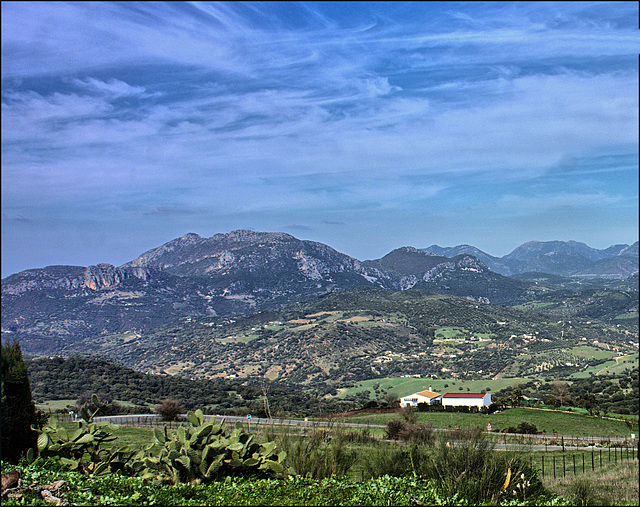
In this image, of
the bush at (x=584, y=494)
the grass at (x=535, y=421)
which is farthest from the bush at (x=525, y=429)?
the bush at (x=584, y=494)

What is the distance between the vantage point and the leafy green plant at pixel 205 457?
6547mm

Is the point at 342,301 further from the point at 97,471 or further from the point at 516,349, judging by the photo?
the point at 97,471

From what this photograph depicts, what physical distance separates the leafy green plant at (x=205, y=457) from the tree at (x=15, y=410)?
2.23 m

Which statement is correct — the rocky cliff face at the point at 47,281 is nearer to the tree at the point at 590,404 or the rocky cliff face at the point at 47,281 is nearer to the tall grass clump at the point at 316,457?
→ the tree at the point at 590,404

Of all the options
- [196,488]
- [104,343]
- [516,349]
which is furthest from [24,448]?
[104,343]

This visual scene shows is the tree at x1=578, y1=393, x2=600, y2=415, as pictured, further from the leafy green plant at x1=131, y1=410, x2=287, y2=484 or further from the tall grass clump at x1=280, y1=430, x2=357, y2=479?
the leafy green plant at x1=131, y1=410, x2=287, y2=484

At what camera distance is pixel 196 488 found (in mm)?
5961

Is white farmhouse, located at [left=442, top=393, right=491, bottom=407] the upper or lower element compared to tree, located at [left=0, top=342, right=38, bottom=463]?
lower

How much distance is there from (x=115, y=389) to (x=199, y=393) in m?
6.07

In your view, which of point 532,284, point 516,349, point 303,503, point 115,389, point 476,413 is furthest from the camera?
point 532,284

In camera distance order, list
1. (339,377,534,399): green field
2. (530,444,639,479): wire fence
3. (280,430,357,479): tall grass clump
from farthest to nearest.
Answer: (339,377,534,399): green field < (530,444,639,479): wire fence < (280,430,357,479): tall grass clump

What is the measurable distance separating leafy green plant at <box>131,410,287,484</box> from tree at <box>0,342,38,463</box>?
2229 millimetres

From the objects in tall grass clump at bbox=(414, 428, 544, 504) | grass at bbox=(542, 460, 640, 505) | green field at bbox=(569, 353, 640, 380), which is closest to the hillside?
green field at bbox=(569, 353, 640, 380)

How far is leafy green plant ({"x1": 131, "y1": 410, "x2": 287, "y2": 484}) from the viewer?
6.55 meters
